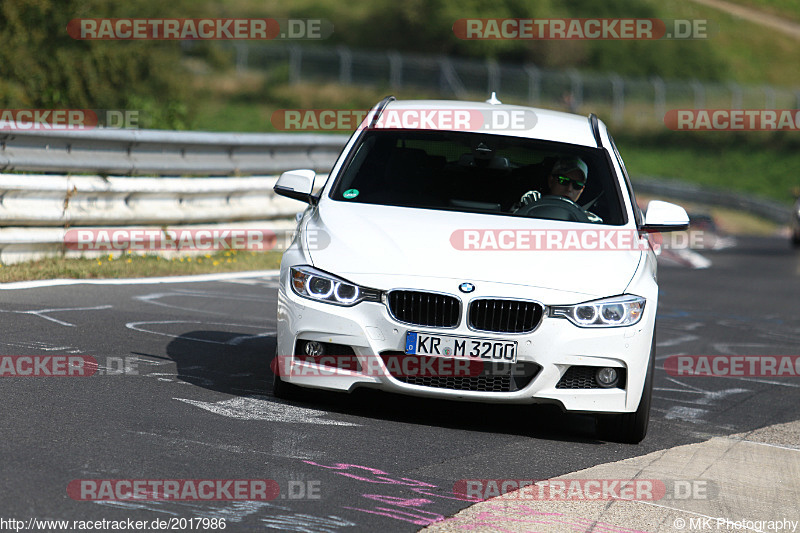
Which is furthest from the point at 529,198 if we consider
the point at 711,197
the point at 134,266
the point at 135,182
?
the point at 711,197

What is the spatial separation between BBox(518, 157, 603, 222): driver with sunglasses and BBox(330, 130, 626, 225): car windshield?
31mm

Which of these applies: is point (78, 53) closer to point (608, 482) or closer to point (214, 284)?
point (214, 284)

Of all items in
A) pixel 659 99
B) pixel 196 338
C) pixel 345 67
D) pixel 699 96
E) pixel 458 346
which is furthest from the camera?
pixel 345 67

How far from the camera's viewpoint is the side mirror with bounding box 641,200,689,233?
743cm

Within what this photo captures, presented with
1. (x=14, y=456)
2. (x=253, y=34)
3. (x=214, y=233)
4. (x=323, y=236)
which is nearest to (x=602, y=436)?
(x=323, y=236)

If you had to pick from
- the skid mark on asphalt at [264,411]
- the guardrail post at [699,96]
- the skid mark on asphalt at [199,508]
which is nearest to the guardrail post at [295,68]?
the guardrail post at [699,96]

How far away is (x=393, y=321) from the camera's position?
251 inches

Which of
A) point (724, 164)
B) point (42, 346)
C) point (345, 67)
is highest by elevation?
point (345, 67)

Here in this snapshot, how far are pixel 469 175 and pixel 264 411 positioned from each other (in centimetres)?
208

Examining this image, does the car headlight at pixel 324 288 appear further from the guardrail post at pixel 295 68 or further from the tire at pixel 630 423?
the guardrail post at pixel 295 68

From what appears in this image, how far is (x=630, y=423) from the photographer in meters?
6.72

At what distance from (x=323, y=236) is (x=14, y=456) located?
7.40ft

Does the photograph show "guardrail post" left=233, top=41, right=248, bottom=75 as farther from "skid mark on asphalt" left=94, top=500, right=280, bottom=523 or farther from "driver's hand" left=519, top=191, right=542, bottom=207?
"skid mark on asphalt" left=94, top=500, right=280, bottom=523

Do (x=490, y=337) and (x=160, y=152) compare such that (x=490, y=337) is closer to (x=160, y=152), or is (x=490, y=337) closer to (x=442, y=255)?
(x=442, y=255)
